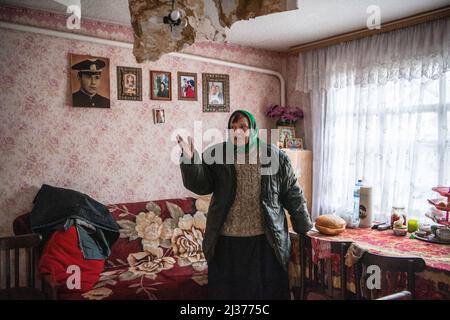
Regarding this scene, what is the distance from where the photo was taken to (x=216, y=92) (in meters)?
3.99

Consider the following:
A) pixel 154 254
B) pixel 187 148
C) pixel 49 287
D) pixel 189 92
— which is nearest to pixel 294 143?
pixel 189 92

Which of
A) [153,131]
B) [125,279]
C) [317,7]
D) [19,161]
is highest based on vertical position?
[317,7]

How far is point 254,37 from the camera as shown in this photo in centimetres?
384

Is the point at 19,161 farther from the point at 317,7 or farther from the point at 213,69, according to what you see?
the point at 317,7

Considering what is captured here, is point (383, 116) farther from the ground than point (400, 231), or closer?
farther from the ground

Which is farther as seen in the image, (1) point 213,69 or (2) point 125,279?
(1) point 213,69

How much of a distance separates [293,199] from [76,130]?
193 cm

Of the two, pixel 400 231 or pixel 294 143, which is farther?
pixel 294 143

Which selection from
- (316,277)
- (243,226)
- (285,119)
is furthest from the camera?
(285,119)

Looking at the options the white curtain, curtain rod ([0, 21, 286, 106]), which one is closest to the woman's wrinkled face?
curtain rod ([0, 21, 286, 106])

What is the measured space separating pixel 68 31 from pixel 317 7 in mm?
2032

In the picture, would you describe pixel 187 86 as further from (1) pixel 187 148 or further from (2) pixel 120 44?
(1) pixel 187 148

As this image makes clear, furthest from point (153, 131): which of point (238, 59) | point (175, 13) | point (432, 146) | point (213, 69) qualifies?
point (432, 146)

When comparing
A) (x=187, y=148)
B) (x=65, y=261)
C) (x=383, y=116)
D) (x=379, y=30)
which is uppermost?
(x=379, y=30)
